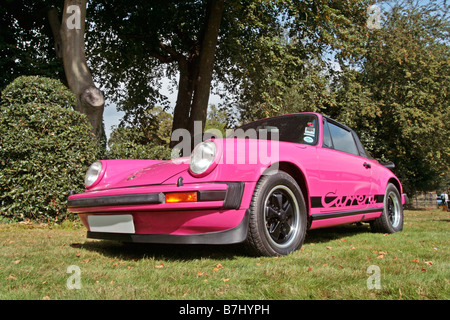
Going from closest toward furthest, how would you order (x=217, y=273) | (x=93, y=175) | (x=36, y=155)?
(x=217, y=273) → (x=93, y=175) → (x=36, y=155)

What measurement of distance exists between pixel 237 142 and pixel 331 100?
9356mm

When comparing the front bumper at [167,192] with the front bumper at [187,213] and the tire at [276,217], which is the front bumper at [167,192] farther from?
the tire at [276,217]

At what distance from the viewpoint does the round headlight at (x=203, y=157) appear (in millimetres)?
2775

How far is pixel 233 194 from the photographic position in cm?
270

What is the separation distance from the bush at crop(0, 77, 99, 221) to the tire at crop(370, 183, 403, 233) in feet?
14.7

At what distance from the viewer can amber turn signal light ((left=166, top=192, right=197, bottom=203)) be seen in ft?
8.64

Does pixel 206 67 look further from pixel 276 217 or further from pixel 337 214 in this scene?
pixel 276 217

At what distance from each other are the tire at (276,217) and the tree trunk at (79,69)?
4.55m

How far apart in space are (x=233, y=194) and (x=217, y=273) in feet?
1.95
